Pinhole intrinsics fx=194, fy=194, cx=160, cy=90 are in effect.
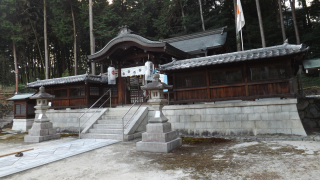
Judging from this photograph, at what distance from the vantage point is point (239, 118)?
897 centimetres

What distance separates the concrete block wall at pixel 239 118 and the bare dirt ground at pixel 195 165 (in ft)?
5.43

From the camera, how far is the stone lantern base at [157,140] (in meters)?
6.41

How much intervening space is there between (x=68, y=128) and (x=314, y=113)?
14813 mm

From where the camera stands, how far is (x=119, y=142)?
841 cm

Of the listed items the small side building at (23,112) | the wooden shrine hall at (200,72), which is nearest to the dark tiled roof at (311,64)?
the wooden shrine hall at (200,72)

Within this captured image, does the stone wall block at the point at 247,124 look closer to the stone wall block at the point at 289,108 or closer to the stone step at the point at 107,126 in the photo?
the stone wall block at the point at 289,108

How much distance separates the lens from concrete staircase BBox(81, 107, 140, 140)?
930 cm

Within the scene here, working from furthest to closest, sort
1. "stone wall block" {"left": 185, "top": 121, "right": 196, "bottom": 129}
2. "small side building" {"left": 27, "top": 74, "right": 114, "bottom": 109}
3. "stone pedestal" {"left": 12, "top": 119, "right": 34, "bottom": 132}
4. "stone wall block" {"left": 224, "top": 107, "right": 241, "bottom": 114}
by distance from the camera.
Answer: "stone pedestal" {"left": 12, "top": 119, "right": 34, "bottom": 132} < "small side building" {"left": 27, "top": 74, "right": 114, "bottom": 109} < "stone wall block" {"left": 185, "top": 121, "right": 196, "bottom": 129} < "stone wall block" {"left": 224, "top": 107, "right": 241, "bottom": 114}

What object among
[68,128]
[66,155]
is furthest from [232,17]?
[66,155]

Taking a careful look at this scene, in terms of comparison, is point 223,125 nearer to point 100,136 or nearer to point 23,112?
point 100,136

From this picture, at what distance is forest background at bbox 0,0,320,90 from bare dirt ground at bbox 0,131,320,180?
59.4 feet

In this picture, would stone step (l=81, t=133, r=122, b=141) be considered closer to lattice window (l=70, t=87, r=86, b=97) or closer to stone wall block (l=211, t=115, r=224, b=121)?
stone wall block (l=211, t=115, r=224, b=121)

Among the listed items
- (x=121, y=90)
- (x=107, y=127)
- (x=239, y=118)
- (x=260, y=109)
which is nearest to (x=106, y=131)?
(x=107, y=127)

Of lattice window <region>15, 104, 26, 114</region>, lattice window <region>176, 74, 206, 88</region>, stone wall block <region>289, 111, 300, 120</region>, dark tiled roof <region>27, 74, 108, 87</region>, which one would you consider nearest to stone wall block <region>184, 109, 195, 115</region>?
lattice window <region>176, 74, 206, 88</region>
